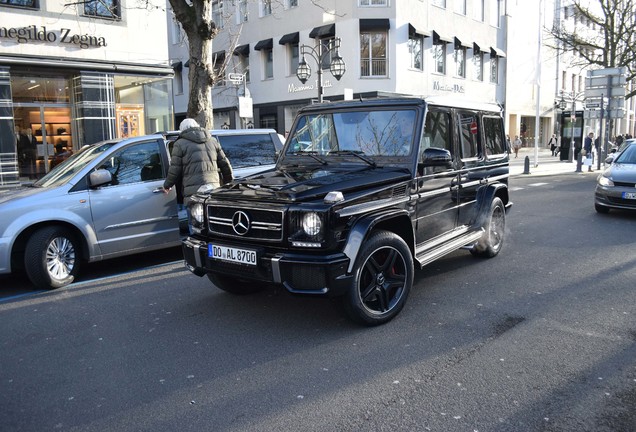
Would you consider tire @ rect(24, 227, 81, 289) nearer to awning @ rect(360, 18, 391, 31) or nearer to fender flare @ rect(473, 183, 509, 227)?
fender flare @ rect(473, 183, 509, 227)

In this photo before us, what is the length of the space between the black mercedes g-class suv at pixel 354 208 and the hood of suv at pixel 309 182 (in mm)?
11

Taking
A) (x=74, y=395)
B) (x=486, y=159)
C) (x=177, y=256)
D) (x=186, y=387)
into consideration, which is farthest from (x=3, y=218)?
(x=486, y=159)

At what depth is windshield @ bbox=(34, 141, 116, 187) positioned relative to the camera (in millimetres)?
6898

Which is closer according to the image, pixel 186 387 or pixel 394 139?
pixel 186 387

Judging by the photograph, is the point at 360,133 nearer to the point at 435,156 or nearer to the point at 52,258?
the point at 435,156

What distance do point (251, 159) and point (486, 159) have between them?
3.63 meters

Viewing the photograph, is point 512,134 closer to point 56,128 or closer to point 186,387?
point 56,128

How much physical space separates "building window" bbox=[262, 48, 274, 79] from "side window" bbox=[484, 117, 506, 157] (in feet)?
83.9

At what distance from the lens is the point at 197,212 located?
16.8ft

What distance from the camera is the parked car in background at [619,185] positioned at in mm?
10508

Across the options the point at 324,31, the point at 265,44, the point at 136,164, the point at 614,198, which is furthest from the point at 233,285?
the point at 265,44

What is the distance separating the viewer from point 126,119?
1727cm

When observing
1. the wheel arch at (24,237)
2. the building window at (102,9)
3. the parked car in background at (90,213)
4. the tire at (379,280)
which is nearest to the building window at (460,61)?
the building window at (102,9)

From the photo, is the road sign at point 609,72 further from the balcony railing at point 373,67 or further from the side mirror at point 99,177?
the side mirror at point 99,177
